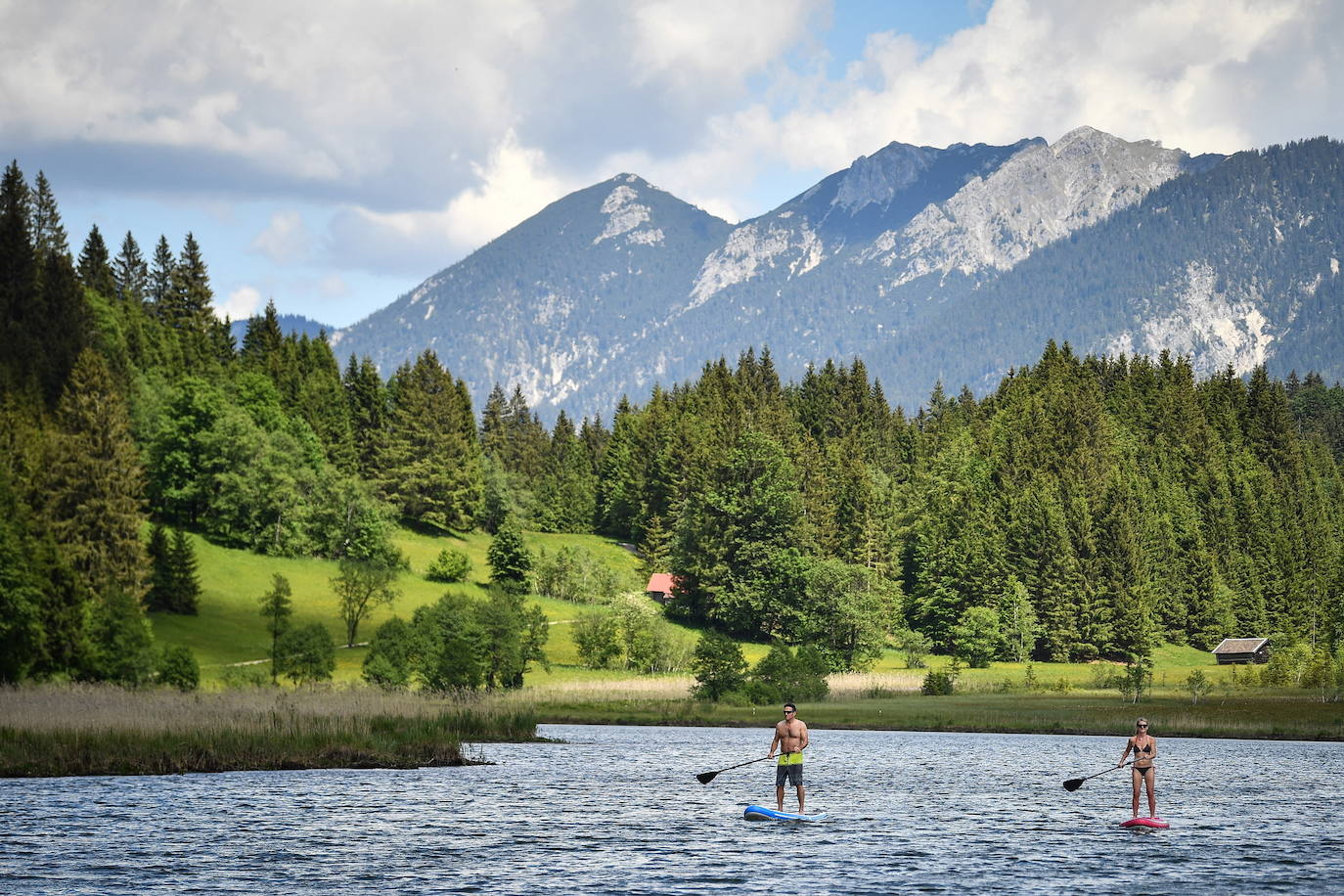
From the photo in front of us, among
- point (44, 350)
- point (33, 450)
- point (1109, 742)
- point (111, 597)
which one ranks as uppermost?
point (44, 350)

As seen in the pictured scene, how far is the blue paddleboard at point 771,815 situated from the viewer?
3944 centimetres

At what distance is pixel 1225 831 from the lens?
38.5 metres

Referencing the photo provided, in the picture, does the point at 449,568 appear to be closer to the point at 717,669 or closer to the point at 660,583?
the point at 660,583

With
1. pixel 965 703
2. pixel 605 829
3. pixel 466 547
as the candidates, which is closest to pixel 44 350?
pixel 466 547

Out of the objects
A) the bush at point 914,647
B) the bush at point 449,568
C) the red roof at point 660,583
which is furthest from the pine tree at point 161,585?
the red roof at point 660,583

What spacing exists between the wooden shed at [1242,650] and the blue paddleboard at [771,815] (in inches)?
4769

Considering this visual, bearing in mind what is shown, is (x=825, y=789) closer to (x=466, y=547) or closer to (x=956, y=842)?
(x=956, y=842)

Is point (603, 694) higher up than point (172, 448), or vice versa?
point (172, 448)

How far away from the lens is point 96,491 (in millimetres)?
109188

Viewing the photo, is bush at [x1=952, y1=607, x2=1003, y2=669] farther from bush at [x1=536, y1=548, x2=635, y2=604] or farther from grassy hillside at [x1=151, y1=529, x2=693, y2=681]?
bush at [x1=536, y1=548, x2=635, y2=604]

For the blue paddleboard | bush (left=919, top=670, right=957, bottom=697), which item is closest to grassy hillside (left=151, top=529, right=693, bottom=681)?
bush (left=919, top=670, right=957, bottom=697)

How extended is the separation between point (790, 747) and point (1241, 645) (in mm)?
125167

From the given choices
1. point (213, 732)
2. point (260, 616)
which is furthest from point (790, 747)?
point (260, 616)

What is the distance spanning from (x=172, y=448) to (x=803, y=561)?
6589 cm
